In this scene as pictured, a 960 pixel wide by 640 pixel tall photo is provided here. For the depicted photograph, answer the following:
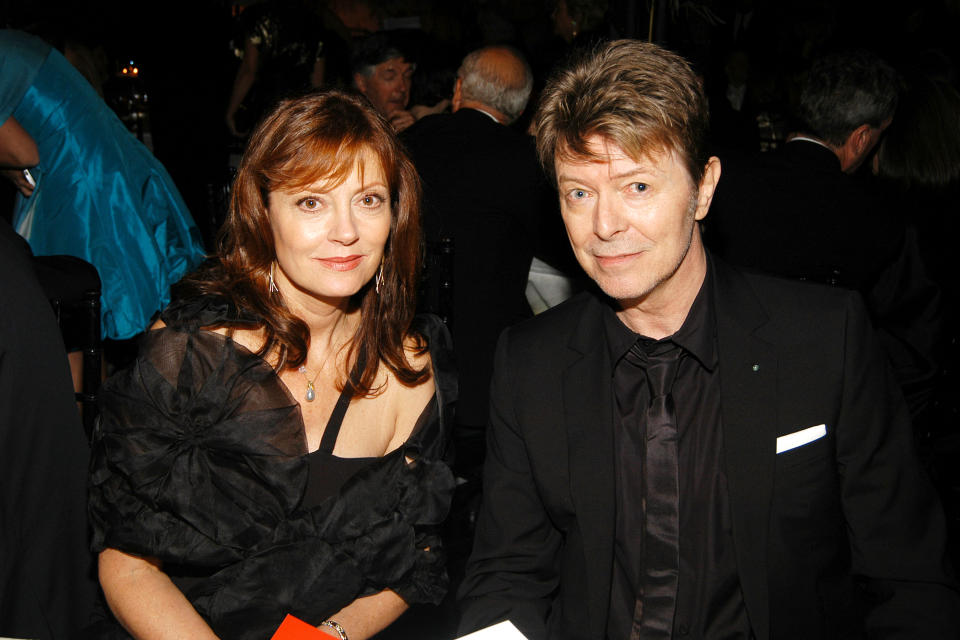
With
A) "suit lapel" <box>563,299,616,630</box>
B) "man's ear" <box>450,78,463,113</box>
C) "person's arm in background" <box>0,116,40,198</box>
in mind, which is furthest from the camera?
"man's ear" <box>450,78,463,113</box>

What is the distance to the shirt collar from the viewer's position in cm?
156

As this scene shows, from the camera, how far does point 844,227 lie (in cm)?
283

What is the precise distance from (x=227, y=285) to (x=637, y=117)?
3.09 ft

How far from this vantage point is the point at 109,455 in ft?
Answer: 5.19

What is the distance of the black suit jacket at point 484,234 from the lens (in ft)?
9.83

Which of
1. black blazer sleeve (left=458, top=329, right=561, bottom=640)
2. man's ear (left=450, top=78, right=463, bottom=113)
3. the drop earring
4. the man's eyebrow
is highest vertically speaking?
man's ear (left=450, top=78, right=463, bottom=113)

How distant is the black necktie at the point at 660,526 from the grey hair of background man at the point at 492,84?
224cm

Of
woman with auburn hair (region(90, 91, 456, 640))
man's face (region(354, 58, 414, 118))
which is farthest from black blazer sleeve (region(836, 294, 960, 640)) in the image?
man's face (region(354, 58, 414, 118))

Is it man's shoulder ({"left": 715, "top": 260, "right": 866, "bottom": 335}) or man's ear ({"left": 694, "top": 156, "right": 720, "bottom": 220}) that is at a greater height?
man's ear ({"left": 694, "top": 156, "right": 720, "bottom": 220})

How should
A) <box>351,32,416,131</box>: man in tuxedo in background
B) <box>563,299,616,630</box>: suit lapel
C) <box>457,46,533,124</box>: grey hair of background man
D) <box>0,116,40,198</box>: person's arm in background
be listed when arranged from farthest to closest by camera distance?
<box>351,32,416,131</box>: man in tuxedo in background, <box>457,46,533,124</box>: grey hair of background man, <box>0,116,40,198</box>: person's arm in background, <box>563,299,616,630</box>: suit lapel

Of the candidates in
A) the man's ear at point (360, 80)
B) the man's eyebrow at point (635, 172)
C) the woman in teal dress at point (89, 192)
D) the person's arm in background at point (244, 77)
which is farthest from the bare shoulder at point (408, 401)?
the person's arm in background at point (244, 77)

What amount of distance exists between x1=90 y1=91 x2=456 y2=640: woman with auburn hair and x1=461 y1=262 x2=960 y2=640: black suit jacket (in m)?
0.25

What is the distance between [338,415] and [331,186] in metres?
0.49

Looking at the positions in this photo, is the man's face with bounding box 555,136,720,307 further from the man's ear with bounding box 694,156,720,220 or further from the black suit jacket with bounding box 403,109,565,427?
the black suit jacket with bounding box 403,109,565,427
